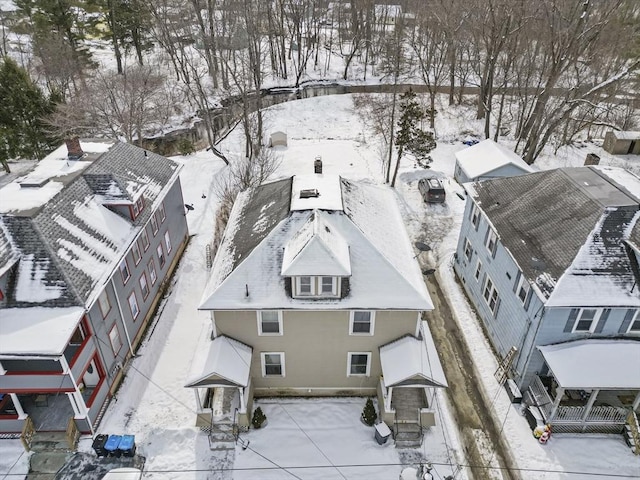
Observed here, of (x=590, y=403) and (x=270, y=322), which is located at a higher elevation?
(x=270, y=322)

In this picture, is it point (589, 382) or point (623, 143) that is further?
point (623, 143)

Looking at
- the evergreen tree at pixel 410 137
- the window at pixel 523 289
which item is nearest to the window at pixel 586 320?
the window at pixel 523 289

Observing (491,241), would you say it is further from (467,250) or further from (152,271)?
(152,271)

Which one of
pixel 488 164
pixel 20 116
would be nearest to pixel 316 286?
pixel 488 164

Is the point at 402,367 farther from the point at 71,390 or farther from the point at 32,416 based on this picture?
the point at 32,416

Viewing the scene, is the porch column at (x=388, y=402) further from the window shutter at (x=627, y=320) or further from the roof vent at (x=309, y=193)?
the window shutter at (x=627, y=320)
